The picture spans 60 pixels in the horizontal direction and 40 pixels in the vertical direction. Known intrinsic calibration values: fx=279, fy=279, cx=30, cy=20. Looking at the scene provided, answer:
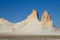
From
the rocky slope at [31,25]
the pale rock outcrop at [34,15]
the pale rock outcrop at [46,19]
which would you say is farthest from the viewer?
the pale rock outcrop at [34,15]

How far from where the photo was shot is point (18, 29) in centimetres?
9306

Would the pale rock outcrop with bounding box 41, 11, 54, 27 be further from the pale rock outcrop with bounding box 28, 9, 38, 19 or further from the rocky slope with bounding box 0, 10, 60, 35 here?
the pale rock outcrop with bounding box 28, 9, 38, 19

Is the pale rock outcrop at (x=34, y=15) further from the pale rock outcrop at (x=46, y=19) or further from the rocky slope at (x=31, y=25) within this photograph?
the pale rock outcrop at (x=46, y=19)

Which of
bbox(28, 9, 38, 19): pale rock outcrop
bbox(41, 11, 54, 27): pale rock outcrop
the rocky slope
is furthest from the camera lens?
bbox(28, 9, 38, 19): pale rock outcrop

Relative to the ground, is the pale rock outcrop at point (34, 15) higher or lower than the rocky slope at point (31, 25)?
higher

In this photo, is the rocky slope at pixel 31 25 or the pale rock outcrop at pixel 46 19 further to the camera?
the pale rock outcrop at pixel 46 19

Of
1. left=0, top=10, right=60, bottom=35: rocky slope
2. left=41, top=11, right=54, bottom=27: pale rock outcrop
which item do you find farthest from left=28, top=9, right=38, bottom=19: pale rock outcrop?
left=41, top=11, right=54, bottom=27: pale rock outcrop

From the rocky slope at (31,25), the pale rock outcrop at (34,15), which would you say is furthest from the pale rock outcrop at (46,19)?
the pale rock outcrop at (34,15)

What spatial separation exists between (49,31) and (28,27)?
34.4 feet

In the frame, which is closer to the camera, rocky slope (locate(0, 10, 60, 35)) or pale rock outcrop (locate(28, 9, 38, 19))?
rocky slope (locate(0, 10, 60, 35))

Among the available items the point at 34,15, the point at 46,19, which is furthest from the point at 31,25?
the point at 46,19

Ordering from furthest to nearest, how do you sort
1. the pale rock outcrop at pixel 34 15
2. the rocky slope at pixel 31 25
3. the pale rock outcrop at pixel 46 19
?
the pale rock outcrop at pixel 34 15, the pale rock outcrop at pixel 46 19, the rocky slope at pixel 31 25

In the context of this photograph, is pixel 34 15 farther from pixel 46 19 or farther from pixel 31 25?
pixel 46 19

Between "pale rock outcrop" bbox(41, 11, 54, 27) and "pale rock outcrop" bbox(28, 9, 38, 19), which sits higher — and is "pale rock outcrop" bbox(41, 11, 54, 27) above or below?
below
